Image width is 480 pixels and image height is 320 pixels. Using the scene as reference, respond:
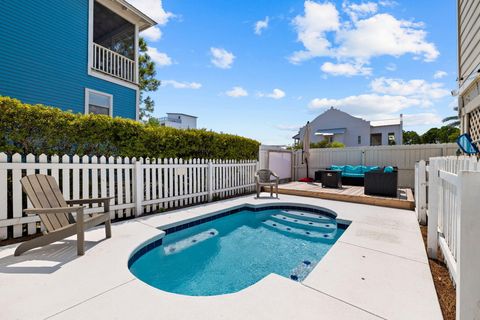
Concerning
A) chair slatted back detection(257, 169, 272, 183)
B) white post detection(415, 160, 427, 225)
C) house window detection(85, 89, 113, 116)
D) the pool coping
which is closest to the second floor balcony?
house window detection(85, 89, 113, 116)

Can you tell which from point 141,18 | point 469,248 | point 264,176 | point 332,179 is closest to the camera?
point 469,248

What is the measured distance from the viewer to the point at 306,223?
486 cm

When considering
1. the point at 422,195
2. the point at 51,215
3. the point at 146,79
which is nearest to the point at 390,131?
the point at 422,195

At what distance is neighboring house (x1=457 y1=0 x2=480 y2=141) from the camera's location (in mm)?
4300

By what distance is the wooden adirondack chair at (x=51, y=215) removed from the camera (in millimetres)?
2471

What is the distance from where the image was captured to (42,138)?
361 centimetres

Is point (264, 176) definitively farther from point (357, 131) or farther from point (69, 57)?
point (357, 131)

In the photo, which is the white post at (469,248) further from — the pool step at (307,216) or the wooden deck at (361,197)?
the wooden deck at (361,197)

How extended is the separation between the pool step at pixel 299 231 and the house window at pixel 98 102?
6.95 m

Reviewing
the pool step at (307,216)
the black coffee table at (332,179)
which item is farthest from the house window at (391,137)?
the pool step at (307,216)

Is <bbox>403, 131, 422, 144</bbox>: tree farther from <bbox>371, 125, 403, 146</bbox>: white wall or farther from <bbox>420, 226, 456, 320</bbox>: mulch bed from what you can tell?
<bbox>420, 226, 456, 320</bbox>: mulch bed

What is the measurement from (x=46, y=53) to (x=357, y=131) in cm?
2417

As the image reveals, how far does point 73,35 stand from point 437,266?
10389mm

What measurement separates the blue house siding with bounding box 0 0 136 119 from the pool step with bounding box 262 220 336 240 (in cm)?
712
